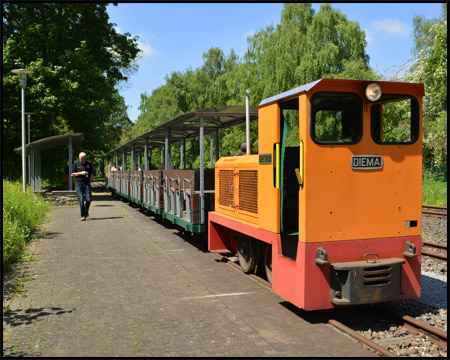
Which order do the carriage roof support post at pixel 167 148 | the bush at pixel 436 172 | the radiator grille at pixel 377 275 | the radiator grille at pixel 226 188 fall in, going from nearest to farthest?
the radiator grille at pixel 377 275 < the radiator grille at pixel 226 188 < the carriage roof support post at pixel 167 148 < the bush at pixel 436 172

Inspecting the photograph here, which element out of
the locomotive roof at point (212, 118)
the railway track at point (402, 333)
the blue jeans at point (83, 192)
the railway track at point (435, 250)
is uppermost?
the locomotive roof at point (212, 118)

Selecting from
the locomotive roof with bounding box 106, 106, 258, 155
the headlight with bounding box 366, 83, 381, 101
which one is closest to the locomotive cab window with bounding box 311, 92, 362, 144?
the headlight with bounding box 366, 83, 381, 101

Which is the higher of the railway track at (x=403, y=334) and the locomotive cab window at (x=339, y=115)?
A: the locomotive cab window at (x=339, y=115)

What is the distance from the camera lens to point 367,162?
536cm

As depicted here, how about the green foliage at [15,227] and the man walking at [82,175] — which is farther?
the man walking at [82,175]

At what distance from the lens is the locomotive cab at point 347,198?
5.13 m

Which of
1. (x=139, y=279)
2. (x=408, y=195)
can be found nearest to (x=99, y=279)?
(x=139, y=279)

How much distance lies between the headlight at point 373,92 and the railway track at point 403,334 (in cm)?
253

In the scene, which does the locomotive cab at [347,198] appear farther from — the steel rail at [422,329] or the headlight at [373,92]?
the steel rail at [422,329]

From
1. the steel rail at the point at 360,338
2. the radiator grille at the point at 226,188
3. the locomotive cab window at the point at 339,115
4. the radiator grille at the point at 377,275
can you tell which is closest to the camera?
the steel rail at the point at 360,338

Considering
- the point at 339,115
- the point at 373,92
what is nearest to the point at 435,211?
the point at 339,115

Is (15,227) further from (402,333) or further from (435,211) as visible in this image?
(435,211)

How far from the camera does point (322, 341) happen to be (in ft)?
15.2

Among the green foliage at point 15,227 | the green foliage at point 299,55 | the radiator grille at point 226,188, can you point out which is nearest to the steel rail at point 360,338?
the radiator grille at point 226,188
